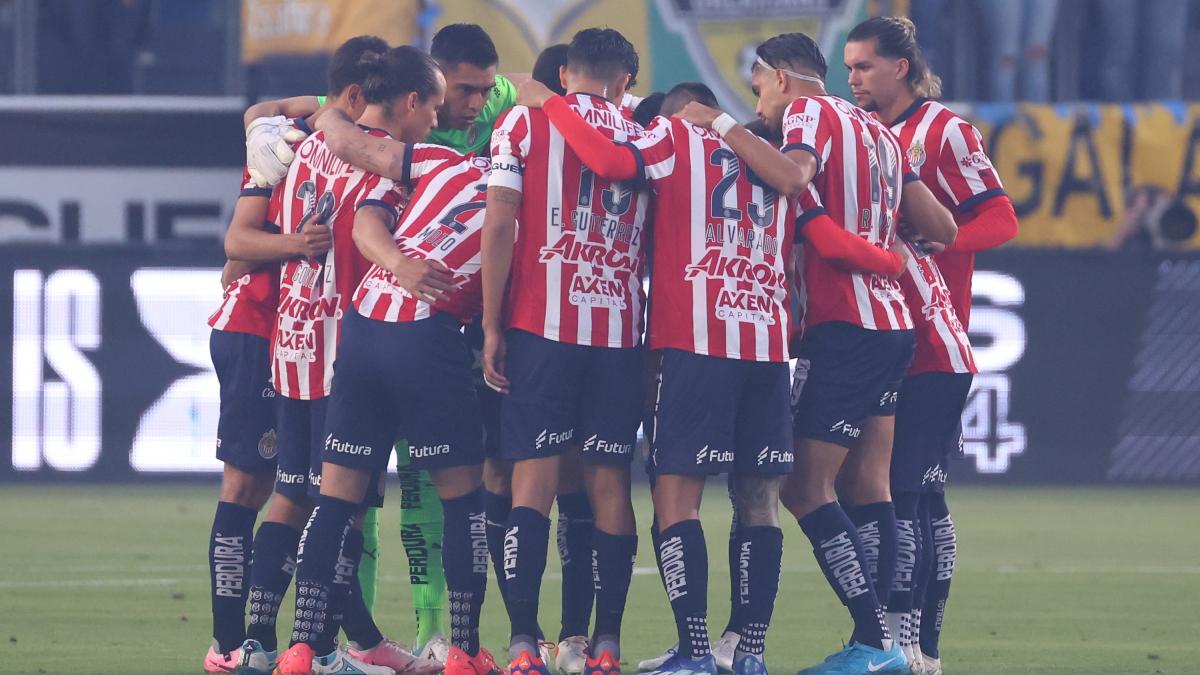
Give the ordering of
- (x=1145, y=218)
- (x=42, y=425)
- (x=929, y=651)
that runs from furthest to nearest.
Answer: (x=1145, y=218), (x=42, y=425), (x=929, y=651)

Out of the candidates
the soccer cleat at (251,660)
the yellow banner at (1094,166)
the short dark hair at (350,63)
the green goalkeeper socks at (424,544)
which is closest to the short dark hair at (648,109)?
the short dark hair at (350,63)

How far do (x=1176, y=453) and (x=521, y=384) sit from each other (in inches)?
313

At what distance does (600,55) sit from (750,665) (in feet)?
6.29

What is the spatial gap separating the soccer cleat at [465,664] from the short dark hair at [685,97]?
1.80m

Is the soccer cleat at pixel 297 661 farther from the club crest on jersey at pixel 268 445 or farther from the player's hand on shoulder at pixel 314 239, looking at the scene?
the player's hand on shoulder at pixel 314 239

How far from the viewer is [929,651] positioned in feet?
22.2

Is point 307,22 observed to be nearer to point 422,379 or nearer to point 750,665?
point 422,379

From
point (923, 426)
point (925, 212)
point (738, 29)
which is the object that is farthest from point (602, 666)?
point (738, 29)

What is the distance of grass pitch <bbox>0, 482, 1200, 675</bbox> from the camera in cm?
709

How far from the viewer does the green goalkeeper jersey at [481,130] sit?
23.0 ft

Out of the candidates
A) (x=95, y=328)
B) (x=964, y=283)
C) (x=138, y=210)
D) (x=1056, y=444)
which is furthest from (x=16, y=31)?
(x=964, y=283)

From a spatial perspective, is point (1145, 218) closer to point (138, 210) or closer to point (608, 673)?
point (138, 210)

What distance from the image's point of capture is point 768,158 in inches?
240

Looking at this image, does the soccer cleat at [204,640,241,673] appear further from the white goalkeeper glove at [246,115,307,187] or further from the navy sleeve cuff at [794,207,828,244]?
the navy sleeve cuff at [794,207,828,244]
